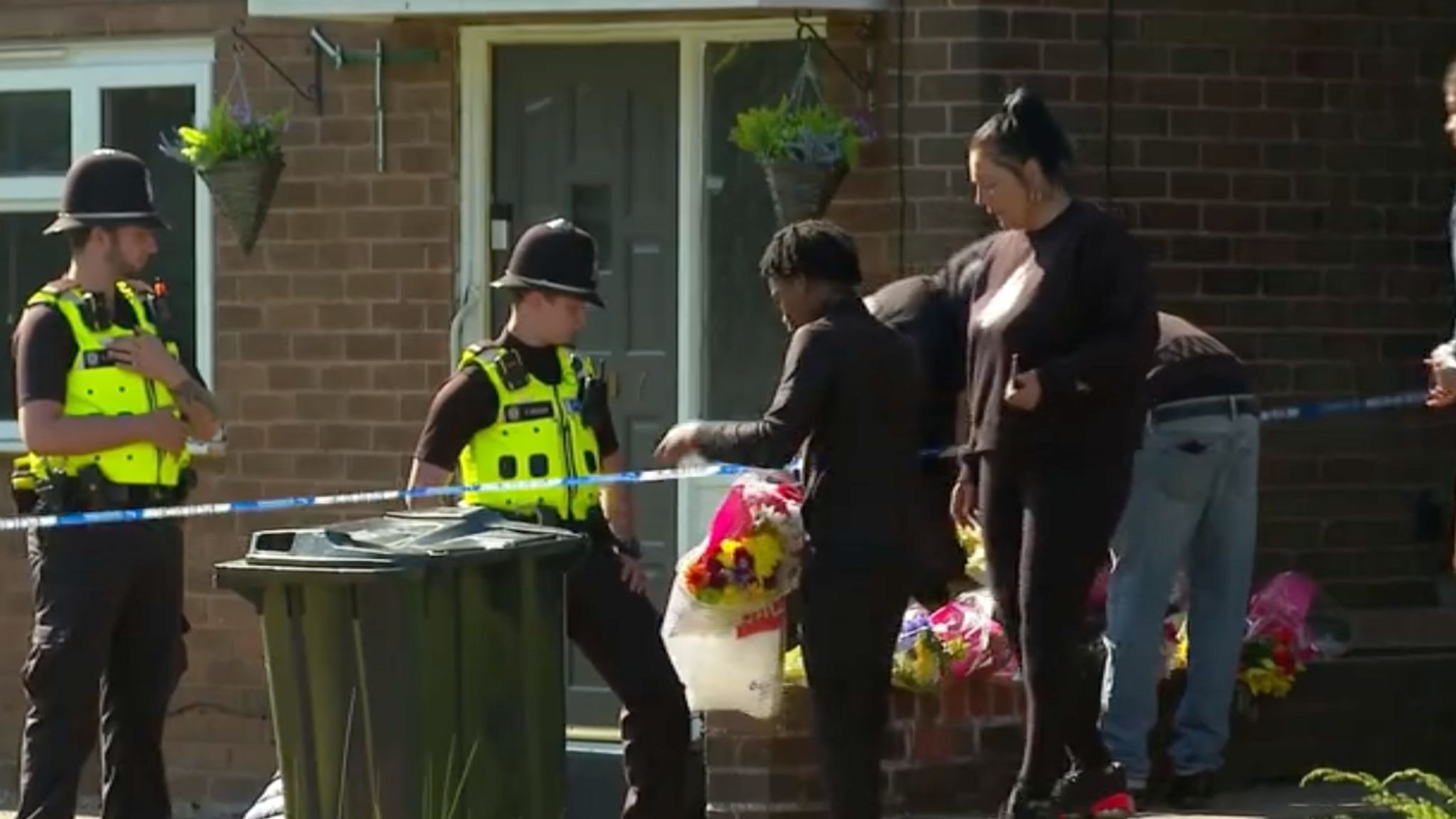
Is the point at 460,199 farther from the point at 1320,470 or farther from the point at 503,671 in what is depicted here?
the point at 503,671

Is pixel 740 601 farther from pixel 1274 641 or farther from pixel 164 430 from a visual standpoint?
pixel 1274 641

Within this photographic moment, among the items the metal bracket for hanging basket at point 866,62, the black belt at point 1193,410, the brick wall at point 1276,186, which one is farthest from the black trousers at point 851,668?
the metal bracket for hanging basket at point 866,62

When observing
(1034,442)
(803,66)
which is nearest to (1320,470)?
(803,66)

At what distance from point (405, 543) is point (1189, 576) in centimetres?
282

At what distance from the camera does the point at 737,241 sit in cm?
994

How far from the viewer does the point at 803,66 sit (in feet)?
31.6

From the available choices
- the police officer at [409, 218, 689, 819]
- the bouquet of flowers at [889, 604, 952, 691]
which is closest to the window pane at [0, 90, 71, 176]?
the police officer at [409, 218, 689, 819]

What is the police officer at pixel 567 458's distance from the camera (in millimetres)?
7582

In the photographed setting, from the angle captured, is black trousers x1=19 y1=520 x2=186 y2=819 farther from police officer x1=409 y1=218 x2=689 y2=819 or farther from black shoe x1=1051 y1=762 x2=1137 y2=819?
black shoe x1=1051 y1=762 x2=1137 y2=819

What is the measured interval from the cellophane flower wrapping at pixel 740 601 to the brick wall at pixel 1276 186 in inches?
68.7

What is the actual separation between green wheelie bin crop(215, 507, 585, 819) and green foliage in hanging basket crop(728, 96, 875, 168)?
2.88 meters

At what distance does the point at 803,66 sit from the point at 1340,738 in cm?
283

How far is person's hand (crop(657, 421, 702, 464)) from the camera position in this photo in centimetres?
732

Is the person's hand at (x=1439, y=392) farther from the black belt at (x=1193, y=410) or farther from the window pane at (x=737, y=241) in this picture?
the window pane at (x=737, y=241)
